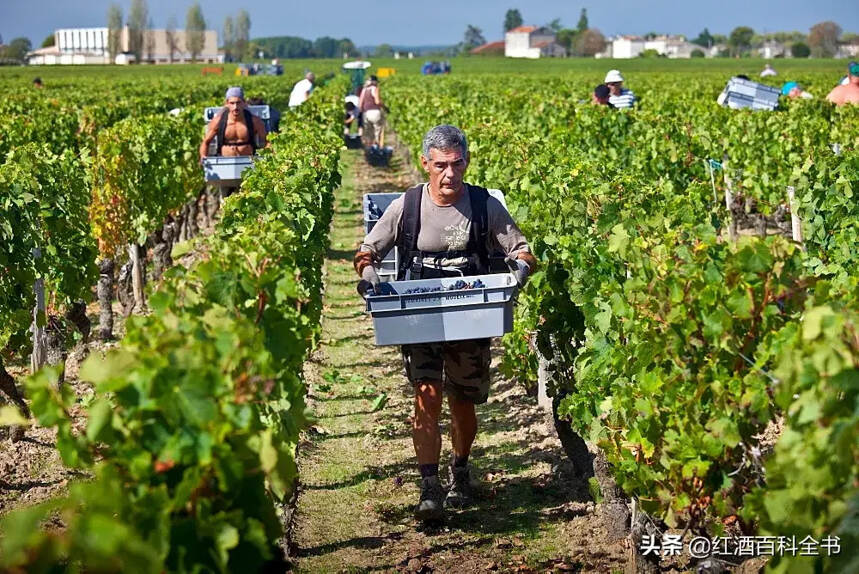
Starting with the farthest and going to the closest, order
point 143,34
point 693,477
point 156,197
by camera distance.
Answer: point 143,34
point 156,197
point 693,477

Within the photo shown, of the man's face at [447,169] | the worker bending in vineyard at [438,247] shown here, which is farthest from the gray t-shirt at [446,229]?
the man's face at [447,169]

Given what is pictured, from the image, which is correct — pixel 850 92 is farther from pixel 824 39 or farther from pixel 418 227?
pixel 824 39

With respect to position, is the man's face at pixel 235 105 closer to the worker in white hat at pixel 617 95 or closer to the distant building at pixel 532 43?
the worker in white hat at pixel 617 95

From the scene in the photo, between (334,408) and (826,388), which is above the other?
(826,388)

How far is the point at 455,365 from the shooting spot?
17.8ft

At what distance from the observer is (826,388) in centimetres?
296

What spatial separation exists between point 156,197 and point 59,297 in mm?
3902

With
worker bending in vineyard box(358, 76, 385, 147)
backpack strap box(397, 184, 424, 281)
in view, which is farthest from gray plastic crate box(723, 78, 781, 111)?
backpack strap box(397, 184, 424, 281)

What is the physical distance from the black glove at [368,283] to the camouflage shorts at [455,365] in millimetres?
427

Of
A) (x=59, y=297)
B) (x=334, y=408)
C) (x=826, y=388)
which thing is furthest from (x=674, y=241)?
(x=59, y=297)

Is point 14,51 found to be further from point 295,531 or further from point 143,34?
point 295,531

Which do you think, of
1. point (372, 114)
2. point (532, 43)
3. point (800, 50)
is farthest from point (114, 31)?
point (372, 114)

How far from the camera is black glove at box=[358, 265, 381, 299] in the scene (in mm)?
4863

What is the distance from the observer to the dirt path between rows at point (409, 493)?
519 centimetres
